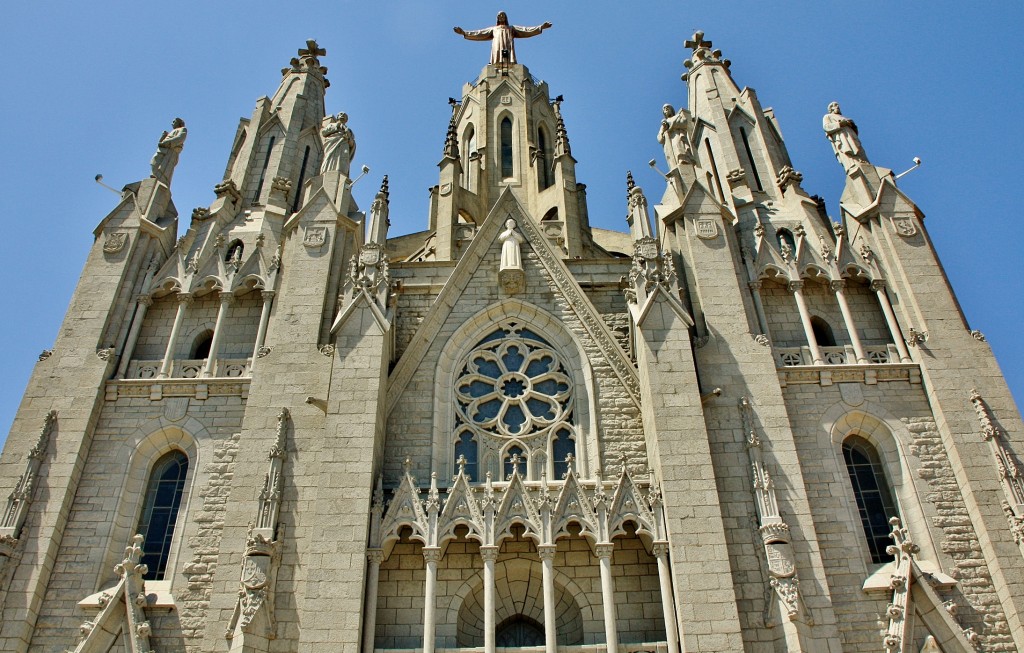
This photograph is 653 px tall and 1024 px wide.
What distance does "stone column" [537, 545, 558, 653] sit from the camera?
14195mm

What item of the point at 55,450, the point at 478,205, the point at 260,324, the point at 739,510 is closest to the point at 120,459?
the point at 55,450

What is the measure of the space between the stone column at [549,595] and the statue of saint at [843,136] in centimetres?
1275

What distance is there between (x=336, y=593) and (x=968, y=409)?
12351mm

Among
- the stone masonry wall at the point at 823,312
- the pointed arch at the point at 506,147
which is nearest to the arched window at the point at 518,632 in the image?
the stone masonry wall at the point at 823,312

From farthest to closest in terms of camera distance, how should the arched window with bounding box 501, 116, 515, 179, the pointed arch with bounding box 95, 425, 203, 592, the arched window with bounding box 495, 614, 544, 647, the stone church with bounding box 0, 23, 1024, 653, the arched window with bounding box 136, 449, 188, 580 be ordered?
the arched window with bounding box 501, 116, 515, 179, the arched window with bounding box 136, 449, 188, 580, the pointed arch with bounding box 95, 425, 203, 592, the arched window with bounding box 495, 614, 544, 647, the stone church with bounding box 0, 23, 1024, 653

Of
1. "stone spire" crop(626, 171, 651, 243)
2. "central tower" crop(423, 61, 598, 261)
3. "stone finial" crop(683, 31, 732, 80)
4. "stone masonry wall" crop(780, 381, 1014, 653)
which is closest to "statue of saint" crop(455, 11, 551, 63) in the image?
"central tower" crop(423, 61, 598, 261)

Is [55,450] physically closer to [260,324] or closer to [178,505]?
[178,505]

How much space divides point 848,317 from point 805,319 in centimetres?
Answer: 93

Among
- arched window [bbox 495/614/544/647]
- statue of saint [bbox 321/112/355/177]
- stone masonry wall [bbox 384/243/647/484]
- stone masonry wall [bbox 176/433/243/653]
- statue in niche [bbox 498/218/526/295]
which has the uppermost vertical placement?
statue of saint [bbox 321/112/355/177]

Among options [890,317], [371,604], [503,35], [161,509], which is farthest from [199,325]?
[503,35]

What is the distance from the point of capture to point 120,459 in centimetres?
1720

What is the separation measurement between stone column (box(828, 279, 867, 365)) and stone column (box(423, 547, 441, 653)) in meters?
9.87

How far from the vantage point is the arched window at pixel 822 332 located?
19.8 metres

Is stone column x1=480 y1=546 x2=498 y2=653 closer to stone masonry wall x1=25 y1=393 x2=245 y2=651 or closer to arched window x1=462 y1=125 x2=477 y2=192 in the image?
stone masonry wall x1=25 y1=393 x2=245 y2=651
